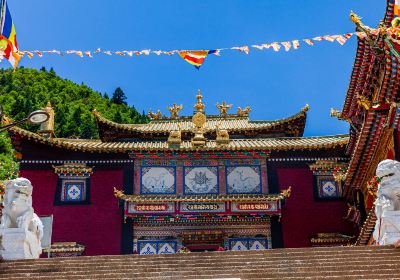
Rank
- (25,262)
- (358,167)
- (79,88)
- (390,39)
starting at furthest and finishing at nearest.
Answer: (79,88) < (358,167) < (390,39) < (25,262)

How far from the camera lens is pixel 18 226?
38.8 ft

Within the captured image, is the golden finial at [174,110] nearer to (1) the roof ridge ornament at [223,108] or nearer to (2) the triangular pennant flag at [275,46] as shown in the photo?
(1) the roof ridge ornament at [223,108]

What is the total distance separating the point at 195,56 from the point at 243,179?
29.3ft

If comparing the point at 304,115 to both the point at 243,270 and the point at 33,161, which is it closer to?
the point at 33,161

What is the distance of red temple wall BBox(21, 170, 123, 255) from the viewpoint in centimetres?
2273

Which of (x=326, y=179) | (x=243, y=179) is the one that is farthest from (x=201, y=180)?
(x=326, y=179)

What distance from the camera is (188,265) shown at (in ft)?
33.9

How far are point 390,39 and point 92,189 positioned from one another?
13.8m

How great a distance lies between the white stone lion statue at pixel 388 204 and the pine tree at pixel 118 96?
241 feet

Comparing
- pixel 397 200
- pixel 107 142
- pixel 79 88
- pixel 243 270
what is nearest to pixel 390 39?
pixel 397 200

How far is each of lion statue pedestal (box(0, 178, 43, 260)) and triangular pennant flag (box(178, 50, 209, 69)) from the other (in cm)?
624

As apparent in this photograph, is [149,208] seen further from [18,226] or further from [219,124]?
[18,226]

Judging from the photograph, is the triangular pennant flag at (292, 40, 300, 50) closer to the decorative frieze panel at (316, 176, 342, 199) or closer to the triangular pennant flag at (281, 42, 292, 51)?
the triangular pennant flag at (281, 42, 292, 51)

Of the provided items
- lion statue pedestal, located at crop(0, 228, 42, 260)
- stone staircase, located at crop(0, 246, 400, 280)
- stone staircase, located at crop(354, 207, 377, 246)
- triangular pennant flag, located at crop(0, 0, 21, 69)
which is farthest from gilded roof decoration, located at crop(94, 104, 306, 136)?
stone staircase, located at crop(0, 246, 400, 280)
